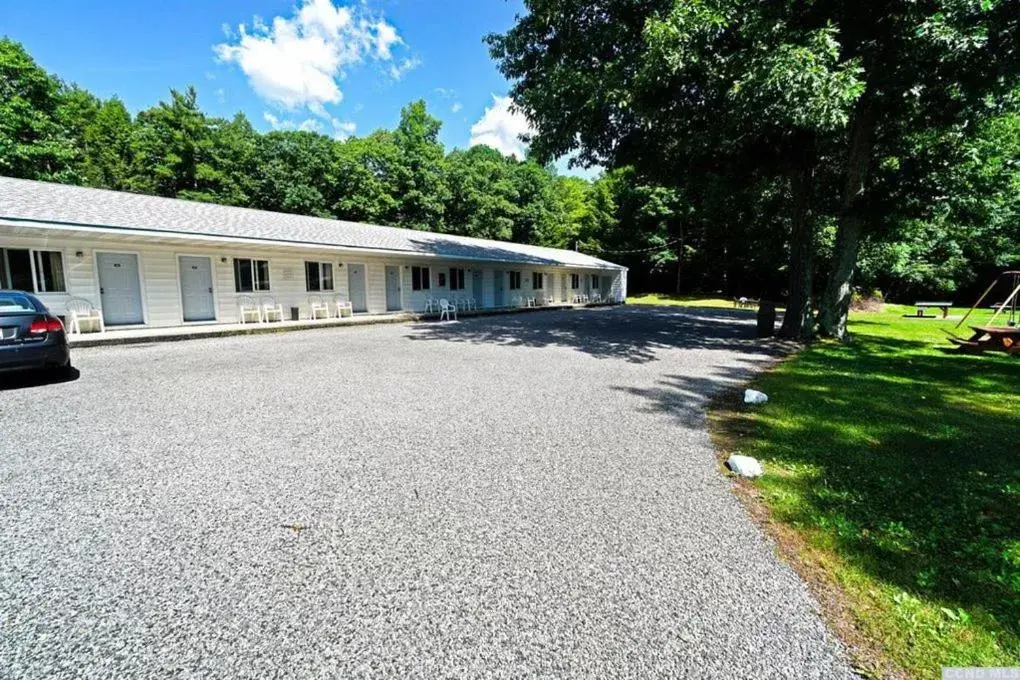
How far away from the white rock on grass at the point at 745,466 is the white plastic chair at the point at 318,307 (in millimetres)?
14556

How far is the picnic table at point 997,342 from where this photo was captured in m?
9.66

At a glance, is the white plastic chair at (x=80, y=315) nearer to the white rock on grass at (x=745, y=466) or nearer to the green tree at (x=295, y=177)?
the white rock on grass at (x=745, y=466)

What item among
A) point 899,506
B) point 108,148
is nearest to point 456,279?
point 899,506

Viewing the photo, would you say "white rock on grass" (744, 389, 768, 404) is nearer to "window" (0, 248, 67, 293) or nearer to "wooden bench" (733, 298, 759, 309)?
"window" (0, 248, 67, 293)

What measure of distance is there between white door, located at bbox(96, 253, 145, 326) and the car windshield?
614 cm

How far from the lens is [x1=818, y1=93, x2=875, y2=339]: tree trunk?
36.8 ft

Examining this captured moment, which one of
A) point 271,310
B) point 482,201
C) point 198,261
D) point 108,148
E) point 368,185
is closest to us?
point 198,261

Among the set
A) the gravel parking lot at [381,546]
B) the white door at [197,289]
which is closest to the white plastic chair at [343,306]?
the white door at [197,289]

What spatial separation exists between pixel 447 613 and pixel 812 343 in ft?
41.5

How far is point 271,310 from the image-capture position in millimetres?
14344

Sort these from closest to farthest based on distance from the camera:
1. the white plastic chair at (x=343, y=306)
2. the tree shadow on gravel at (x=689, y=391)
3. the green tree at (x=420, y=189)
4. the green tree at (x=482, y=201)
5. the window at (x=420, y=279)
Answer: the tree shadow on gravel at (x=689, y=391) → the white plastic chair at (x=343, y=306) → the window at (x=420, y=279) → the green tree at (x=420, y=189) → the green tree at (x=482, y=201)

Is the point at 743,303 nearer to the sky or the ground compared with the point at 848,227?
nearer to the ground

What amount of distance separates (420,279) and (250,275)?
6.82 meters

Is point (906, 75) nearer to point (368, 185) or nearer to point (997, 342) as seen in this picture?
point (997, 342)
